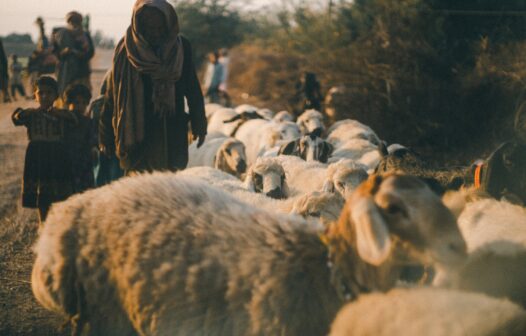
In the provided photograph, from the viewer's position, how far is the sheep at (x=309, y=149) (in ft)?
27.8

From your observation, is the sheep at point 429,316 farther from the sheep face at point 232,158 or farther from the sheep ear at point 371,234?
the sheep face at point 232,158

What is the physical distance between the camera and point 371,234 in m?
2.47

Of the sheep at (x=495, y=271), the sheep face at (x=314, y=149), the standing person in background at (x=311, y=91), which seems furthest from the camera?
the standing person in background at (x=311, y=91)

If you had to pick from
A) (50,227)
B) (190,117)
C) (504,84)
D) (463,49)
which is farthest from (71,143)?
(463,49)

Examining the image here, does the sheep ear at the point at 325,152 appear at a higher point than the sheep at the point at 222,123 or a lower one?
higher

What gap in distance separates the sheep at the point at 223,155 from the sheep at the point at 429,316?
6.19 meters

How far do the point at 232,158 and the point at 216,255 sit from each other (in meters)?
5.67

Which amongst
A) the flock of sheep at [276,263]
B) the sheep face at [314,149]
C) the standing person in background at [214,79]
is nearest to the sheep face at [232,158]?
the sheep face at [314,149]

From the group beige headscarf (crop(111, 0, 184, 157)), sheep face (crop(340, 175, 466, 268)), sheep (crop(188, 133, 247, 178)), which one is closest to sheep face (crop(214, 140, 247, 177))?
sheep (crop(188, 133, 247, 178))

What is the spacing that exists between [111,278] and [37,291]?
553 millimetres

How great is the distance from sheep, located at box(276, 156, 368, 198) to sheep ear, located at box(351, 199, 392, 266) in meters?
3.23

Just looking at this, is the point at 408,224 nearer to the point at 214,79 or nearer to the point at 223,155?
the point at 223,155

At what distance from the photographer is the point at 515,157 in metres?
4.50

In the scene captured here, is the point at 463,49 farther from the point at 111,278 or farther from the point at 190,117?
the point at 111,278
